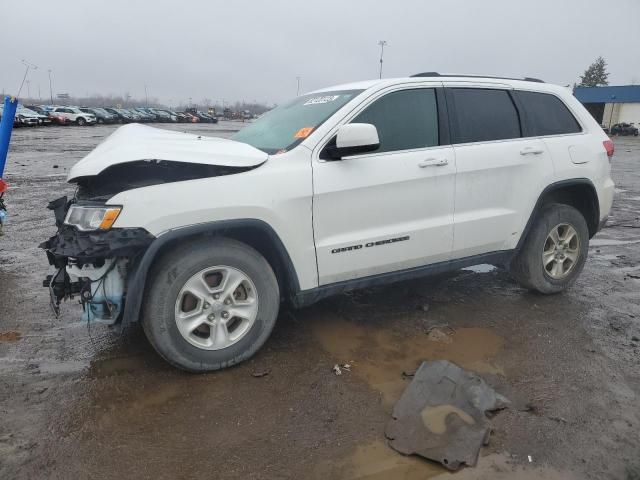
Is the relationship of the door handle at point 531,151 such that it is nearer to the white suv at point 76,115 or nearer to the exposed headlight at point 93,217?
the exposed headlight at point 93,217

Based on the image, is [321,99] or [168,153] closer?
[168,153]

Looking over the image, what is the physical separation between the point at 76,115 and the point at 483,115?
4780 cm

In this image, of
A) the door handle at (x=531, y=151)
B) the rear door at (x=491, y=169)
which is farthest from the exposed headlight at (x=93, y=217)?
the door handle at (x=531, y=151)

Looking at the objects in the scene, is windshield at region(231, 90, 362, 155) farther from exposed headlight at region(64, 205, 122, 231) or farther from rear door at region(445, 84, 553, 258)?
exposed headlight at region(64, 205, 122, 231)

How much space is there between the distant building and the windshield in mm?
63108

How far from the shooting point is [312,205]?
131 inches

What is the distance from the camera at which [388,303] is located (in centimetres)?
448

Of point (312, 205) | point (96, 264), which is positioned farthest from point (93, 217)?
point (312, 205)

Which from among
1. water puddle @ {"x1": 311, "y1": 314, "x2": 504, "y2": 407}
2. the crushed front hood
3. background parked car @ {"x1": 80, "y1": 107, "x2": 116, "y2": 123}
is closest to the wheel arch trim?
the crushed front hood

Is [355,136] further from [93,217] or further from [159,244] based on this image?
[93,217]

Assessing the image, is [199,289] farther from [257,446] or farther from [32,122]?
[32,122]

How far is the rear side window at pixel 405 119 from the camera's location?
12.0ft

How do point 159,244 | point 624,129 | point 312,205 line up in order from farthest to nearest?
point 624,129 → point 312,205 → point 159,244

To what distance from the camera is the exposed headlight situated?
284 cm
